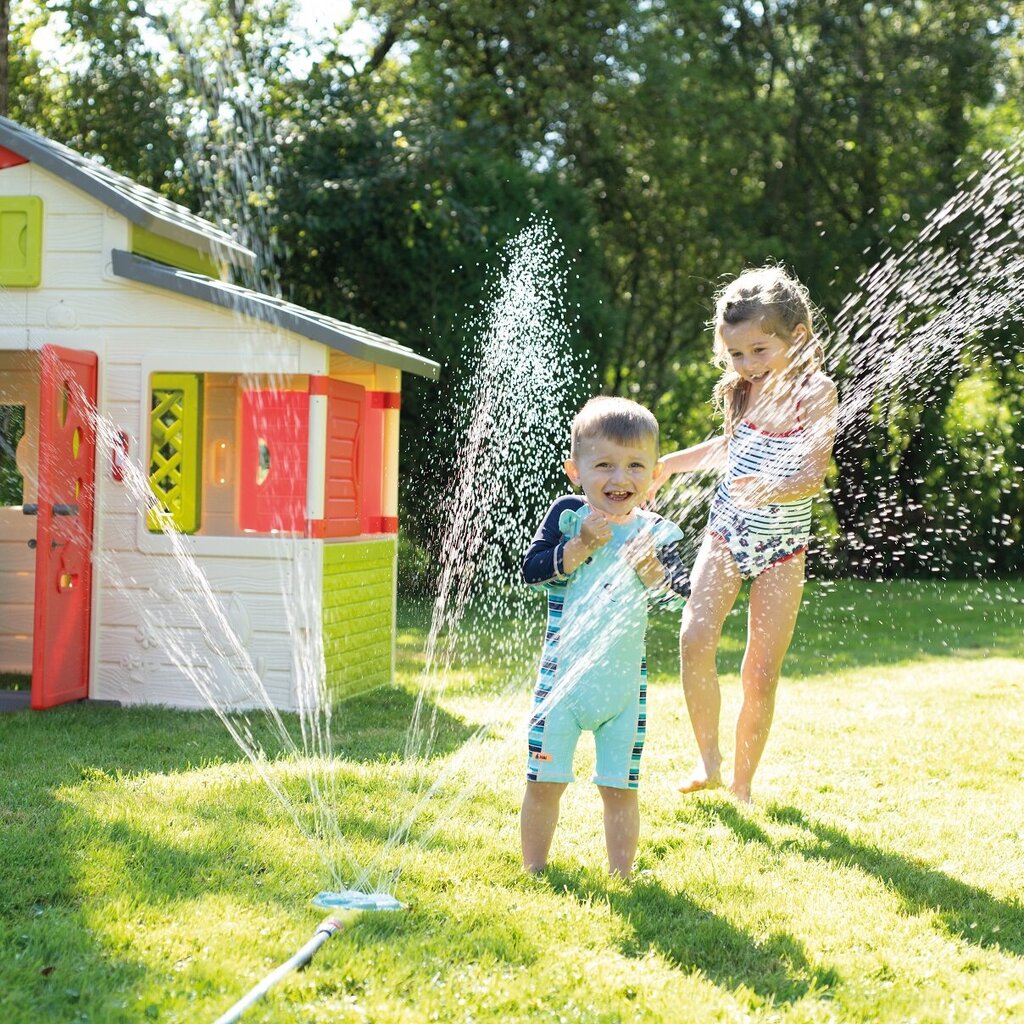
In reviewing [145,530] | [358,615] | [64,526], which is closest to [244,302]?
[145,530]

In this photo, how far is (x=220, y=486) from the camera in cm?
863

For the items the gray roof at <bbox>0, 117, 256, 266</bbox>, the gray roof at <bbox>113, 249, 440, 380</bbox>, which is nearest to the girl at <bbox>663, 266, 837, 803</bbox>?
the gray roof at <bbox>113, 249, 440, 380</bbox>

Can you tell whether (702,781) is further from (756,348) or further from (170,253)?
(170,253)

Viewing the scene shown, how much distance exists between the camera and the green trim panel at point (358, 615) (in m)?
6.71

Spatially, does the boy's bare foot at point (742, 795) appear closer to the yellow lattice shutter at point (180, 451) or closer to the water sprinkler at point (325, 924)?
the water sprinkler at point (325, 924)

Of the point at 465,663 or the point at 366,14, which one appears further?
the point at 366,14

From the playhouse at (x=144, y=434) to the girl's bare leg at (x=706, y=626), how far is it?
2.57m

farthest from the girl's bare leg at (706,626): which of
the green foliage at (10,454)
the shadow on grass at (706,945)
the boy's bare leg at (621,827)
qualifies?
the green foliage at (10,454)

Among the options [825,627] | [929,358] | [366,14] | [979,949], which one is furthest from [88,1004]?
[366,14]

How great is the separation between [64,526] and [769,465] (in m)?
3.65

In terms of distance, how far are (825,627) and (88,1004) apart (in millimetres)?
9223

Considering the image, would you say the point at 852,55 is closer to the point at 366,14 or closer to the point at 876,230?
the point at 876,230

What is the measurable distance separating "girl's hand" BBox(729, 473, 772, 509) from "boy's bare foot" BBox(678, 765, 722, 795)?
95 cm

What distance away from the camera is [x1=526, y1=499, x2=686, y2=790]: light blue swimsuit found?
11.4ft
